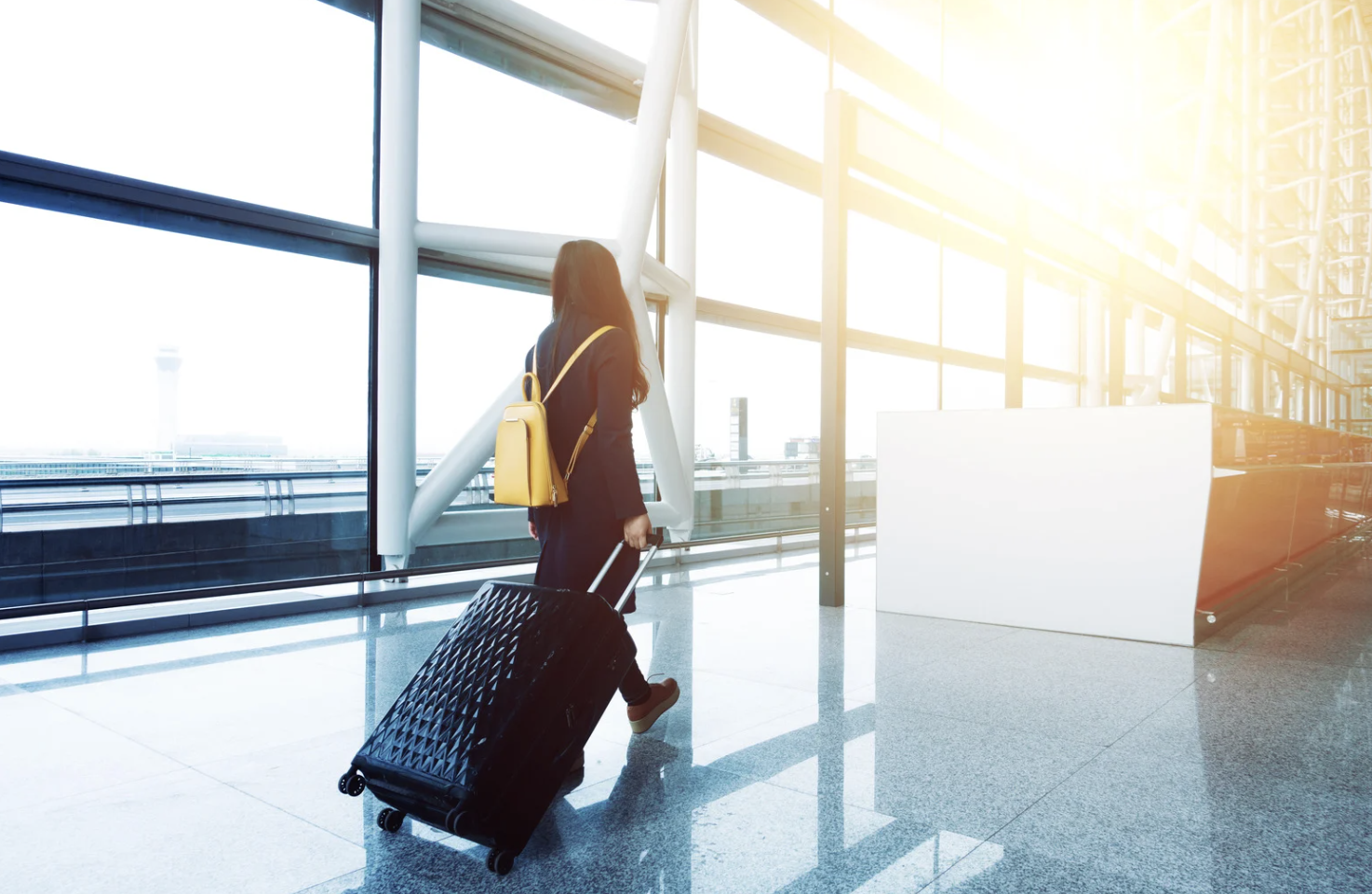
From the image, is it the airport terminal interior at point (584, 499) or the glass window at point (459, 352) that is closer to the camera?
the airport terminal interior at point (584, 499)

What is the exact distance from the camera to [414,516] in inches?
216

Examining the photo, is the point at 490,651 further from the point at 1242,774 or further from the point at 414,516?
the point at 414,516

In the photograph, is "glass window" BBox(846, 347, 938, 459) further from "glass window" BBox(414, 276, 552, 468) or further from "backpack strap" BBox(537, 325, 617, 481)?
"backpack strap" BBox(537, 325, 617, 481)

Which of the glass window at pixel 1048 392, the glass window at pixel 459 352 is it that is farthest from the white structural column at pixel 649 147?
the glass window at pixel 1048 392

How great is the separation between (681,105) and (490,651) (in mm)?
6216

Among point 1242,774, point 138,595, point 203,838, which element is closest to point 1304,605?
point 1242,774

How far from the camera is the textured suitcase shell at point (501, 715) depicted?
1988 millimetres

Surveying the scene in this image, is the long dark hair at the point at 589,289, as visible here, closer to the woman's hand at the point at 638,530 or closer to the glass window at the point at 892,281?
the woman's hand at the point at 638,530

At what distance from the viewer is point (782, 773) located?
2.68m

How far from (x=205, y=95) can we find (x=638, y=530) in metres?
4.38

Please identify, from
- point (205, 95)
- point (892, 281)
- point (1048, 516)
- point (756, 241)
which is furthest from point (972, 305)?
point (205, 95)

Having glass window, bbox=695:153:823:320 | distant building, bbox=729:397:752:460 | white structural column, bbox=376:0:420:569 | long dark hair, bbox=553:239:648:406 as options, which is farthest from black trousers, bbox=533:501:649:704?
distant building, bbox=729:397:752:460

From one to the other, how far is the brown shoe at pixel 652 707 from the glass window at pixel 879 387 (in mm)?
6030

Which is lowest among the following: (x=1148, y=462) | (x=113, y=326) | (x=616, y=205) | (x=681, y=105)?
(x=1148, y=462)
